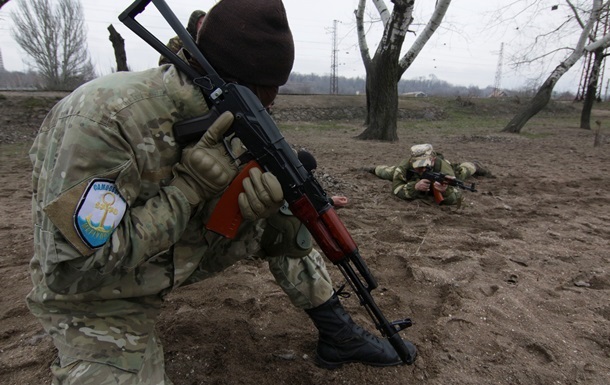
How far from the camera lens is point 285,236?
191 cm

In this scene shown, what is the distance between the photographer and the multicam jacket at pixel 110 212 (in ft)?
4.05

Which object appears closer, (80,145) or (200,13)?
(80,145)

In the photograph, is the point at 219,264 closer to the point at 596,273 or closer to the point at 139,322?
the point at 139,322

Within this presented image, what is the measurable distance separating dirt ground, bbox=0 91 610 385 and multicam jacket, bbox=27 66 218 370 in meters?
0.56

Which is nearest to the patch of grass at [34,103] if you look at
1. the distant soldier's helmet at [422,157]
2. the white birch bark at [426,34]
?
the white birch bark at [426,34]

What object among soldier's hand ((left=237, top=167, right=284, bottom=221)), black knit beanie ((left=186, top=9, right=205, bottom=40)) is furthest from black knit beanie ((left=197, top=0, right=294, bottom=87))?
black knit beanie ((left=186, top=9, right=205, bottom=40))

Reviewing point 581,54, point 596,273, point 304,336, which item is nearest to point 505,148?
point 581,54

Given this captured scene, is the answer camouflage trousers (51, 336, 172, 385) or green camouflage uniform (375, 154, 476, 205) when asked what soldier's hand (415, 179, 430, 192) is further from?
camouflage trousers (51, 336, 172, 385)

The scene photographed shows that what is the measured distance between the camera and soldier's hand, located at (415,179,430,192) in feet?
14.9

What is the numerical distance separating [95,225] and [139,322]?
50 cm

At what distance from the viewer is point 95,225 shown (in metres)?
1.24

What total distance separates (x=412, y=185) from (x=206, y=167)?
11.9ft

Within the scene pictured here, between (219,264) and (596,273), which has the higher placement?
(219,264)

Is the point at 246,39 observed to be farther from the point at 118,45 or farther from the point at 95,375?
the point at 118,45
